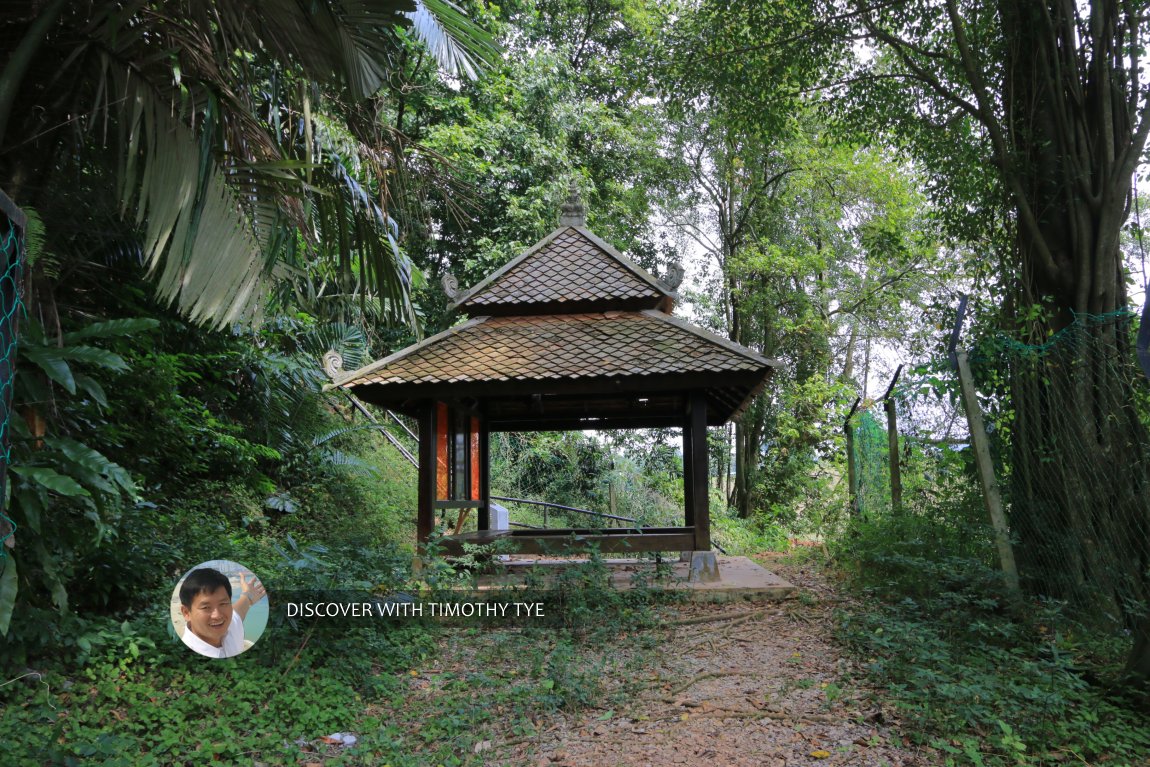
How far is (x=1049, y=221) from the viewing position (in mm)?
6121

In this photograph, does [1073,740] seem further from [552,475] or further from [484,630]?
[552,475]

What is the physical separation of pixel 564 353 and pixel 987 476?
380cm

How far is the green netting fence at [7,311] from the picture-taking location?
92.8 inches

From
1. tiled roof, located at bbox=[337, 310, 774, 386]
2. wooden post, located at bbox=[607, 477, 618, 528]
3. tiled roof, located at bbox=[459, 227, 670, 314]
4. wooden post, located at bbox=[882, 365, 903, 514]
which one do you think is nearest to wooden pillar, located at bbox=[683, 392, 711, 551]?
tiled roof, located at bbox=[337, 310, 774, 386]

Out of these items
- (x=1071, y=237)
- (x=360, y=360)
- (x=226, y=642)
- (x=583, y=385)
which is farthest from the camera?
(x=360, y=360)

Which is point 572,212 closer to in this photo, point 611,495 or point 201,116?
point 201,116

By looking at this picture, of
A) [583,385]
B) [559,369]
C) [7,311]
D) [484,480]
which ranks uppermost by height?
[559,369]

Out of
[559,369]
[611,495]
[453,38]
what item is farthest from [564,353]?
[611,495]

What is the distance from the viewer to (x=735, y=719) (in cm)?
439

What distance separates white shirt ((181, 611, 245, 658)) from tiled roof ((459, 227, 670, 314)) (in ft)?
14.7

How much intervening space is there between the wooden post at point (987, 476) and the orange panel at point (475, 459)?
5097mm

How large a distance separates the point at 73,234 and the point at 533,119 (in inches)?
484

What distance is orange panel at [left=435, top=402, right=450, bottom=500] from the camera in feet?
26.0

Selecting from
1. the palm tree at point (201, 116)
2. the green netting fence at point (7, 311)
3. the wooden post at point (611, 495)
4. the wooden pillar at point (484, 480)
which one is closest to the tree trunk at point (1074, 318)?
the palm tree at point (201, 116)
